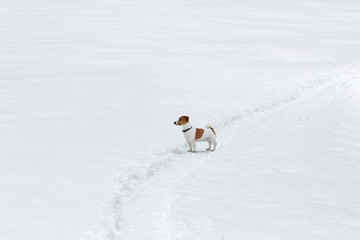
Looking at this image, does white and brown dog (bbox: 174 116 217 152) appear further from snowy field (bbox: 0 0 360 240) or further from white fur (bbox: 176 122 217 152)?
snowy field (bbox: 0 0 360 240)

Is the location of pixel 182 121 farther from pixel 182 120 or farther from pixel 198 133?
pixel 198 133

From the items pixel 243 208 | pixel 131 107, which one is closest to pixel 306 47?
pixel 131 107

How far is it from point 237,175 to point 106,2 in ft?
94.0

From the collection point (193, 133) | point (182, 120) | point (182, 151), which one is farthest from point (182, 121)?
point (182, 151)

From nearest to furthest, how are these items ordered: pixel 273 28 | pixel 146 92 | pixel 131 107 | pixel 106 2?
pixel 131 107
pixel 146 92
pixel 273 28
pixel 106 2

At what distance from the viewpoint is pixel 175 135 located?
10.3 m

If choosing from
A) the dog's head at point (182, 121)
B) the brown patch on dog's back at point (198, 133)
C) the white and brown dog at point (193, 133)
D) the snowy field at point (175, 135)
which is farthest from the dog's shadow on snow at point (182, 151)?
the dog's head at point (182, 121)

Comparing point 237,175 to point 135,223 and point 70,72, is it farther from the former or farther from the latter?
point 70,72

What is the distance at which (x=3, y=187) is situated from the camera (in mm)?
7000

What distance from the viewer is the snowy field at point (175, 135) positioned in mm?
6465

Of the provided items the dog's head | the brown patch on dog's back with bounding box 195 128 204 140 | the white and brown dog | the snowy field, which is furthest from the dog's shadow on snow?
the dog's head

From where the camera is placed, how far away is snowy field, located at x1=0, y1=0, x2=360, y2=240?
646 centimetres

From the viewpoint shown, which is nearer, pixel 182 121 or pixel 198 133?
pixel 182 121

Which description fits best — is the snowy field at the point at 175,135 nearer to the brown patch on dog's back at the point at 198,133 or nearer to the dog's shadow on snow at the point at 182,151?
the dog's shadow on snow at the point at 182,151
